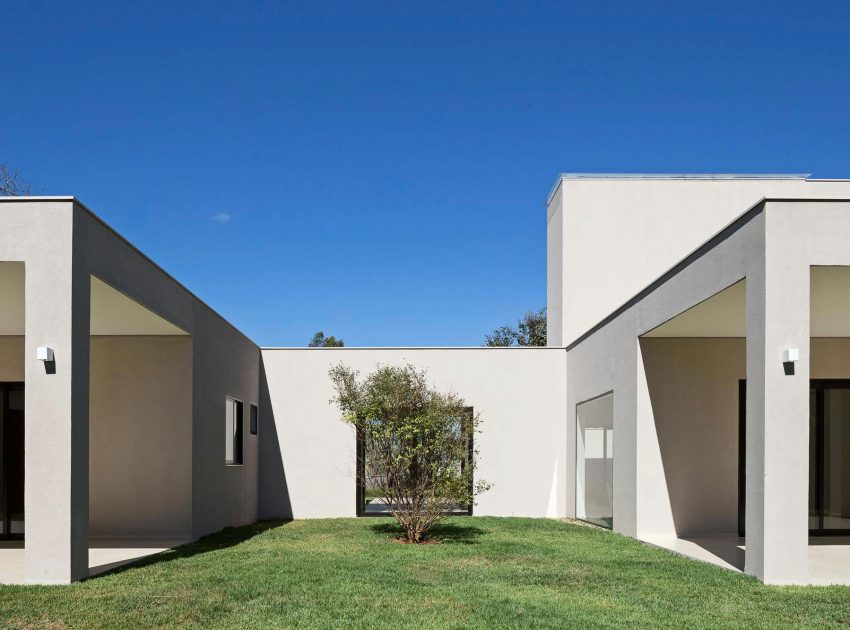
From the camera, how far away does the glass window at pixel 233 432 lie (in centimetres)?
1475

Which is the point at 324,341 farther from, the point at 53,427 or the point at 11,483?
the point at 53,427

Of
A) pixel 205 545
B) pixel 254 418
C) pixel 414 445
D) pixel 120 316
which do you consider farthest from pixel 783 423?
pixel 254 418

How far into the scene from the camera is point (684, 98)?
1845cm

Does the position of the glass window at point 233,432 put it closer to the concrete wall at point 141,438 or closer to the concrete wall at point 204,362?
the concrete wall at point 204,362

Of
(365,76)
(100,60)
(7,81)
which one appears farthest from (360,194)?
(7,81)

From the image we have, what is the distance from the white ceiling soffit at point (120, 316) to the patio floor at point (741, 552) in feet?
24.4

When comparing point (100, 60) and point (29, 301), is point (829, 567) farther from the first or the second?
point (100, 60)

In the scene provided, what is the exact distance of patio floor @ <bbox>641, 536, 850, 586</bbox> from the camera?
8344 millimetres

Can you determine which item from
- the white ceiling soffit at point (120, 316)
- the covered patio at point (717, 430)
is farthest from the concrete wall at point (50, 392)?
the covered patio at point (717, 430)

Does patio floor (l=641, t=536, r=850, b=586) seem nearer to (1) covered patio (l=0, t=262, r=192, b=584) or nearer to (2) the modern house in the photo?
(2) the modern house

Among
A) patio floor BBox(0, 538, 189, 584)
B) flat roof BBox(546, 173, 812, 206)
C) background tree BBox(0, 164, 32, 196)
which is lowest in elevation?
patio floor BBox(0, 538, 189, 584)

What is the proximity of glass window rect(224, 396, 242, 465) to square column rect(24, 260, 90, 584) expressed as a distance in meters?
6.58

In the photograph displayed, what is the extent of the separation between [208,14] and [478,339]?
94.5ft

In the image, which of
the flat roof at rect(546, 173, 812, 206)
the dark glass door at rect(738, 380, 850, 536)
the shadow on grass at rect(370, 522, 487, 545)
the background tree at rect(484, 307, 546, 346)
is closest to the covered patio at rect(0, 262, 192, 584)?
the shadow on grass at rect(370, 522, 487, 545)
